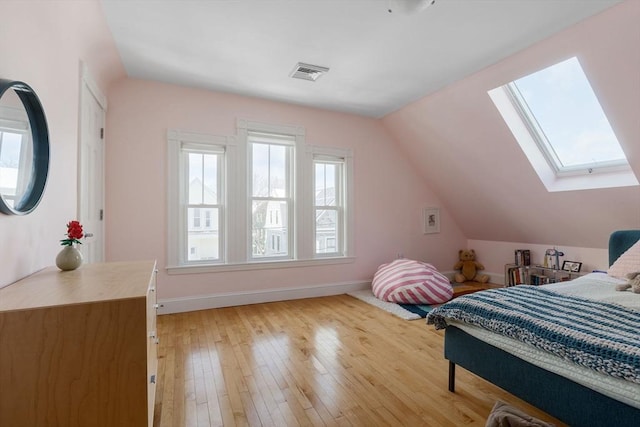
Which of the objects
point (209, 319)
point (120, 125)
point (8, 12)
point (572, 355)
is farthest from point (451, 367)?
point (120, 125)

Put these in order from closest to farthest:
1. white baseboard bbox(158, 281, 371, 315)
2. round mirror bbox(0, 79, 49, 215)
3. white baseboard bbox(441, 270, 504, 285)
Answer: round mirror bbox(0, 79, 49, 215), white baseboard bbox(158, 281, 371, 315), white baseboard bbox(441, 270, 504, 285)

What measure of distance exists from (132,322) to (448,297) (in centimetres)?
364

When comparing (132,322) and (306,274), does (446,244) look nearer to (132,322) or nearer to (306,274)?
(306,274)

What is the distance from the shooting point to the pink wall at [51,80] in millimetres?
1441

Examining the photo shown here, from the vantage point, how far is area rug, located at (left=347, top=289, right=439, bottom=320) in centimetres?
343

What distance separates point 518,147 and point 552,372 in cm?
287

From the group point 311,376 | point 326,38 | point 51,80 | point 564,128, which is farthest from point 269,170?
point 564,128

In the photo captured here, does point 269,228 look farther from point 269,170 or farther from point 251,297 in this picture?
point 251,297

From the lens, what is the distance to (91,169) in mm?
2830

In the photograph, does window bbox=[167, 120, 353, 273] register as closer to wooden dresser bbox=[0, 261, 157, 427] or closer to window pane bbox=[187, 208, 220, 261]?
window pane bbox=[187, 208, 220, 261]

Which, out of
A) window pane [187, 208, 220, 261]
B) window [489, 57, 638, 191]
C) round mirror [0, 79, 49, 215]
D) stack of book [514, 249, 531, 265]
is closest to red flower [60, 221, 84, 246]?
round mirror [0, 79, 49, 215]

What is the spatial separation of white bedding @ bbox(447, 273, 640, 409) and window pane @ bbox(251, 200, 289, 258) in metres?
2.67

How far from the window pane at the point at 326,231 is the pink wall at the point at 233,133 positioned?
0.95ft

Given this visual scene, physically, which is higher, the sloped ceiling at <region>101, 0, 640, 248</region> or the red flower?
the sloped ceiling at <region>101, 0, 640, 248</region>
